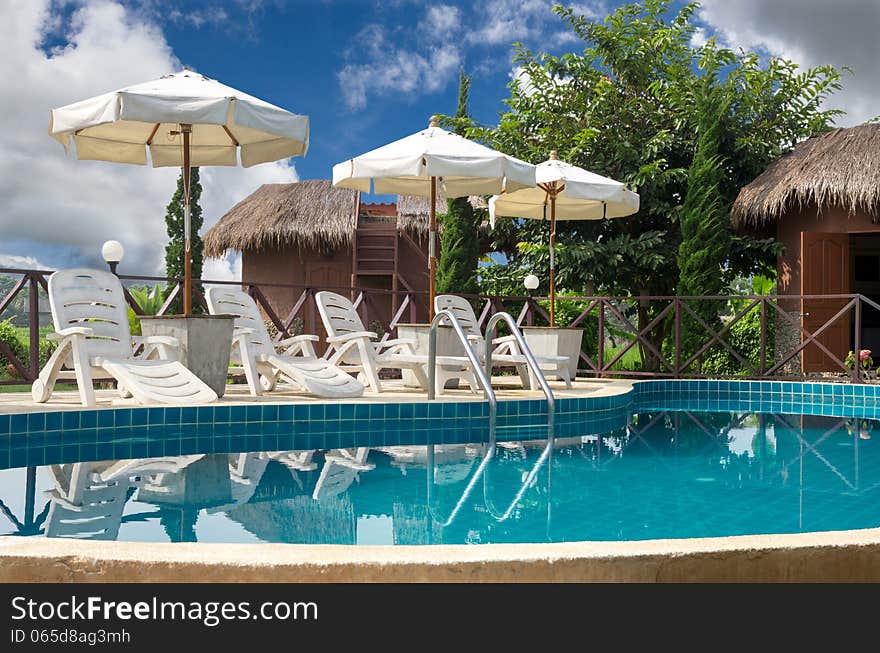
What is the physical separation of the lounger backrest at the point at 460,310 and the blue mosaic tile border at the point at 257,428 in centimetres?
188

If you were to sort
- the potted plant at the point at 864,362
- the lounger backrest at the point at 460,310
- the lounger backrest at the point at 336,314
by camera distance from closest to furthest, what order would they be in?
1. the lounger backrest at the point at 336,314
2. the lounger backrest at the point at 460,310
3. the potted plant at the point at 864,362

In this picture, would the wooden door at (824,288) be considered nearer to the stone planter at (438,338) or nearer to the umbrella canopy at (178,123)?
the stone planter at (438,338)

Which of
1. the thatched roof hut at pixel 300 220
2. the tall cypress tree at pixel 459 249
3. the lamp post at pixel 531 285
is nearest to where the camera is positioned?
the lamp post at pixel 531 285

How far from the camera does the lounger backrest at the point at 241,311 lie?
22.4 feet

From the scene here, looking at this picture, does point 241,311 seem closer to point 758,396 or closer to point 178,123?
point 178,123

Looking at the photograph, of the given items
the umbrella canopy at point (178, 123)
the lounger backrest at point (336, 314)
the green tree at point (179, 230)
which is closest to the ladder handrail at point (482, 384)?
the lounger backrest at point (336, 314)

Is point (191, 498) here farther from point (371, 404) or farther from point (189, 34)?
point (189, 34)

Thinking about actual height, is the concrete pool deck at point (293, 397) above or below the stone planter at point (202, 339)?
below

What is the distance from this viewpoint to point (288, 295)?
20016 mm

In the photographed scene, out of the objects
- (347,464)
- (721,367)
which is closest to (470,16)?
(721,367)

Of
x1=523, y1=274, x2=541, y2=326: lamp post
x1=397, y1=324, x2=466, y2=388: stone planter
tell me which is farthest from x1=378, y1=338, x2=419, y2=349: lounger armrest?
x1=523, y1=274, x2=541, y2=326: lamp post

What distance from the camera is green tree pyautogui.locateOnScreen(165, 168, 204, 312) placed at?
64.9 ft

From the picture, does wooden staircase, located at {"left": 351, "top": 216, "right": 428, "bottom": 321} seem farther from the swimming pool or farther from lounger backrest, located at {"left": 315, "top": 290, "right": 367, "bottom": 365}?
the swimming pool
